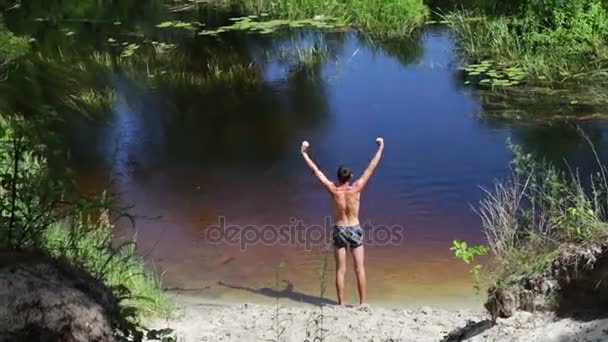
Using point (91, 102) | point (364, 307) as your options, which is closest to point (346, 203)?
point (364, 307)

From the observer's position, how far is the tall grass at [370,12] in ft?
72.4

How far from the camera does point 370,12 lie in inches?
893

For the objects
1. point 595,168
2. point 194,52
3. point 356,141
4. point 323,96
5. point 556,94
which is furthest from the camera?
point 194,52

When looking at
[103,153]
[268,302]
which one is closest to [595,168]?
[268,302]

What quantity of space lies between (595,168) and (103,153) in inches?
296

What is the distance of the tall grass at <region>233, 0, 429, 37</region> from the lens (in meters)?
22.1

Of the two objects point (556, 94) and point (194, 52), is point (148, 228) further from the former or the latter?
point (194, 52)

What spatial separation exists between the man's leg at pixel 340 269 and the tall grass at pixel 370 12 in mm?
13843

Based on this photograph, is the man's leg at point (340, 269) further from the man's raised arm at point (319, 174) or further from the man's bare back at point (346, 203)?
the man's raised arm at point (319, 174)

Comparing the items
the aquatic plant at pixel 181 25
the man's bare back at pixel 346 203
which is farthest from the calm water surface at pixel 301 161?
the aquatic plant at pixel 181 25

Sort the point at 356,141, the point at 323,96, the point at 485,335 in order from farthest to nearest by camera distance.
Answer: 1. the point at 323,96
2. the point at 356,141
3. the point at 485,335

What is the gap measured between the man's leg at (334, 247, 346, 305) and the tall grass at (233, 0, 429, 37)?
A: 545 inches

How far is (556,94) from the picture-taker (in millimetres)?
16109

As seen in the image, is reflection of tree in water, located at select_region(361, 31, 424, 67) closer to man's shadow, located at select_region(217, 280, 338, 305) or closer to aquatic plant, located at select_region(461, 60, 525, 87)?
aquatic plant, located at select_region(461, 60, 525, 87)
